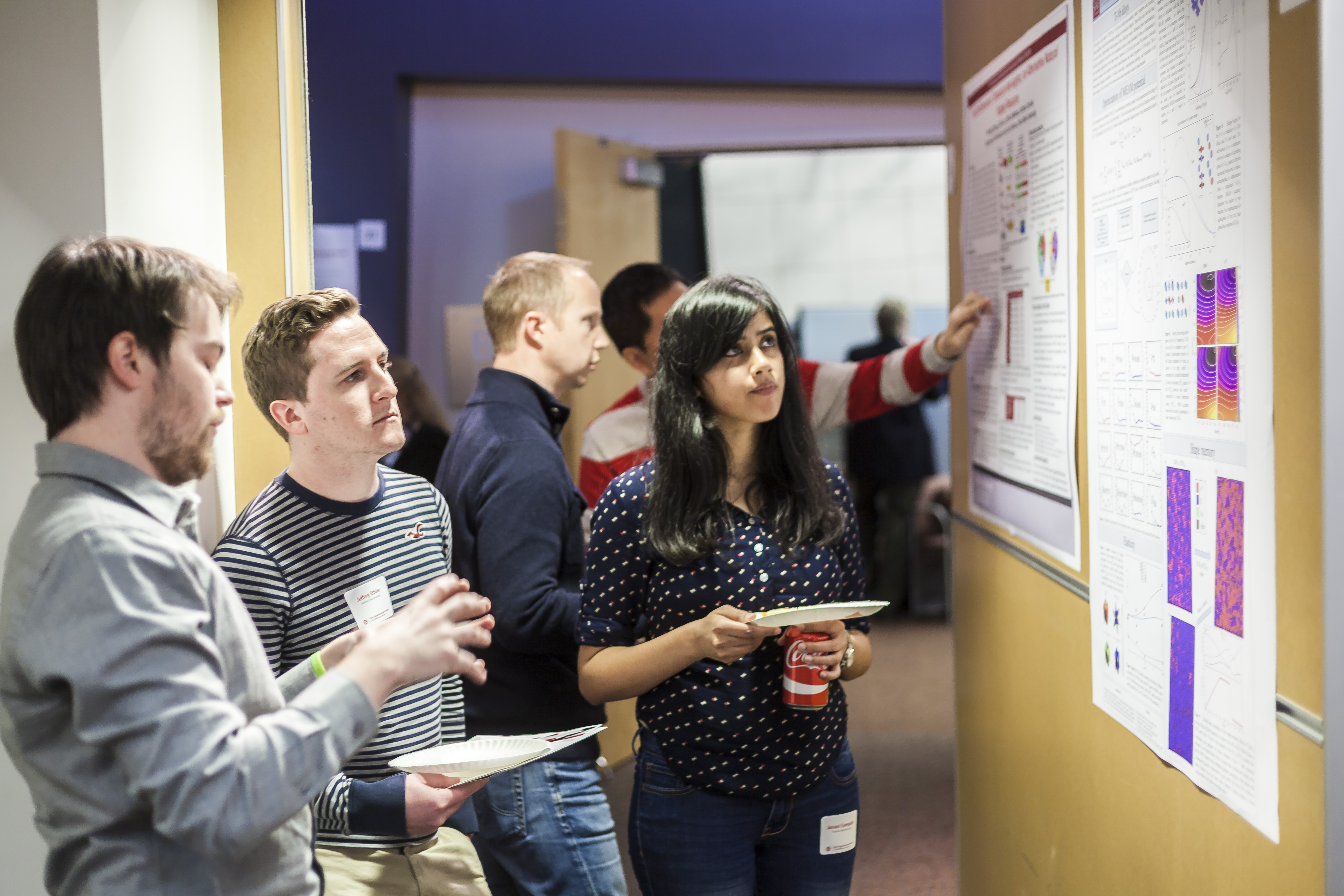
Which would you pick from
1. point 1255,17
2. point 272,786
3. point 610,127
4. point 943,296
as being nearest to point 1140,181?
point 1255,17

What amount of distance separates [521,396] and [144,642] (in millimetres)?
1064

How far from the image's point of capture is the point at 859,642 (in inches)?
67.1

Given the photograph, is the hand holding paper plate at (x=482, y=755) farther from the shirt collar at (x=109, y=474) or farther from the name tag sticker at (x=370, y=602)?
the shirt collar at (x=109, y=474)

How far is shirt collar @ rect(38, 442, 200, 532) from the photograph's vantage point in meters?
0.93

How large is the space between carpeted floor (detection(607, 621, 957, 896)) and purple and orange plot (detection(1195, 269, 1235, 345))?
1872 mm

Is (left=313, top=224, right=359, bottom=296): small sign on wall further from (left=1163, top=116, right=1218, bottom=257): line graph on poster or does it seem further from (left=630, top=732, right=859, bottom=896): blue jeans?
(left=1163, top=116, right=1218, bottom=257): line graph on poster

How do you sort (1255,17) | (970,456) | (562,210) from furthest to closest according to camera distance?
(562,210)
(970,456)
(1255,17)

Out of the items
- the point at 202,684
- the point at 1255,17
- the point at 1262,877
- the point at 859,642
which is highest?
the point at 1255,17

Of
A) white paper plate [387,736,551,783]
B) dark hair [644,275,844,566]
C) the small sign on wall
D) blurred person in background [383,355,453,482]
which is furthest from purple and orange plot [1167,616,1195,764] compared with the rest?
the small sign on wall

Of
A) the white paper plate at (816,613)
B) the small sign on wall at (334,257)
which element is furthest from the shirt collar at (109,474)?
the small sign on wall at (334,257)

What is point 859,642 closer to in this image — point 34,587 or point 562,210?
point 34,587

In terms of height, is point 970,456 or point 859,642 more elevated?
point 970,456

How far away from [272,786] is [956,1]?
230 cm

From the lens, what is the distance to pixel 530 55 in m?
4.75
